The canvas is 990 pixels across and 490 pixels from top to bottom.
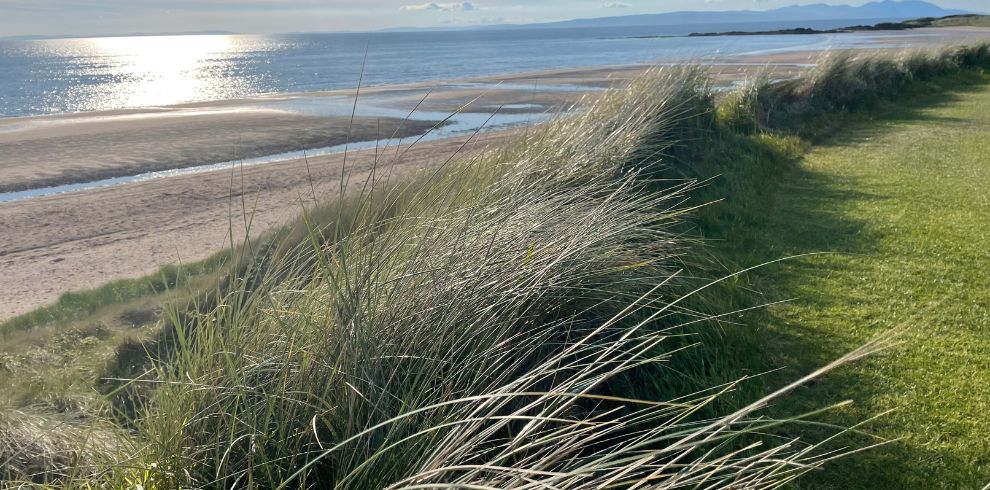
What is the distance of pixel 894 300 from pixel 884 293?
5.9 inches

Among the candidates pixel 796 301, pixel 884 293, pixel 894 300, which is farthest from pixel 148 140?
pixel 894 300

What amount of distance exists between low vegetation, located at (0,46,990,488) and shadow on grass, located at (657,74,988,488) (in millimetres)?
40

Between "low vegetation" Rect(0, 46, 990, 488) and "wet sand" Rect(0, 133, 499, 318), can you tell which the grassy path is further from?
"wet sand" Rect(0, 133, 499, 318)

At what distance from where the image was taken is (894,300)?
5410 millimetres

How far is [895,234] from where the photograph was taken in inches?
273

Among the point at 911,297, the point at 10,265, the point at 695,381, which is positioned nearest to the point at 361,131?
the point at 10,265

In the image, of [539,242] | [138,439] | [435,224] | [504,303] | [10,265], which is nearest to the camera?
[138,439]

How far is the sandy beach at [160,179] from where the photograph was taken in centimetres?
776

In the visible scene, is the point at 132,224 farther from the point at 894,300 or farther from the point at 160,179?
the point at 894,300

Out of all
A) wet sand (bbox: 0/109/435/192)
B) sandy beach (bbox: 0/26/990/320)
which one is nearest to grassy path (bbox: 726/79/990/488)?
sandy beach (bbox: 0/26/990/320)

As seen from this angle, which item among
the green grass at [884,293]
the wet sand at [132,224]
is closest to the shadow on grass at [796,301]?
the green grass at [884,293]

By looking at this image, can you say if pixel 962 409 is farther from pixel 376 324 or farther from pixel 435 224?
pixel 376 324

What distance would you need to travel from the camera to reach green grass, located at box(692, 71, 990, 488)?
3.78 m

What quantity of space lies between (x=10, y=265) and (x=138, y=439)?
20.7 feet
